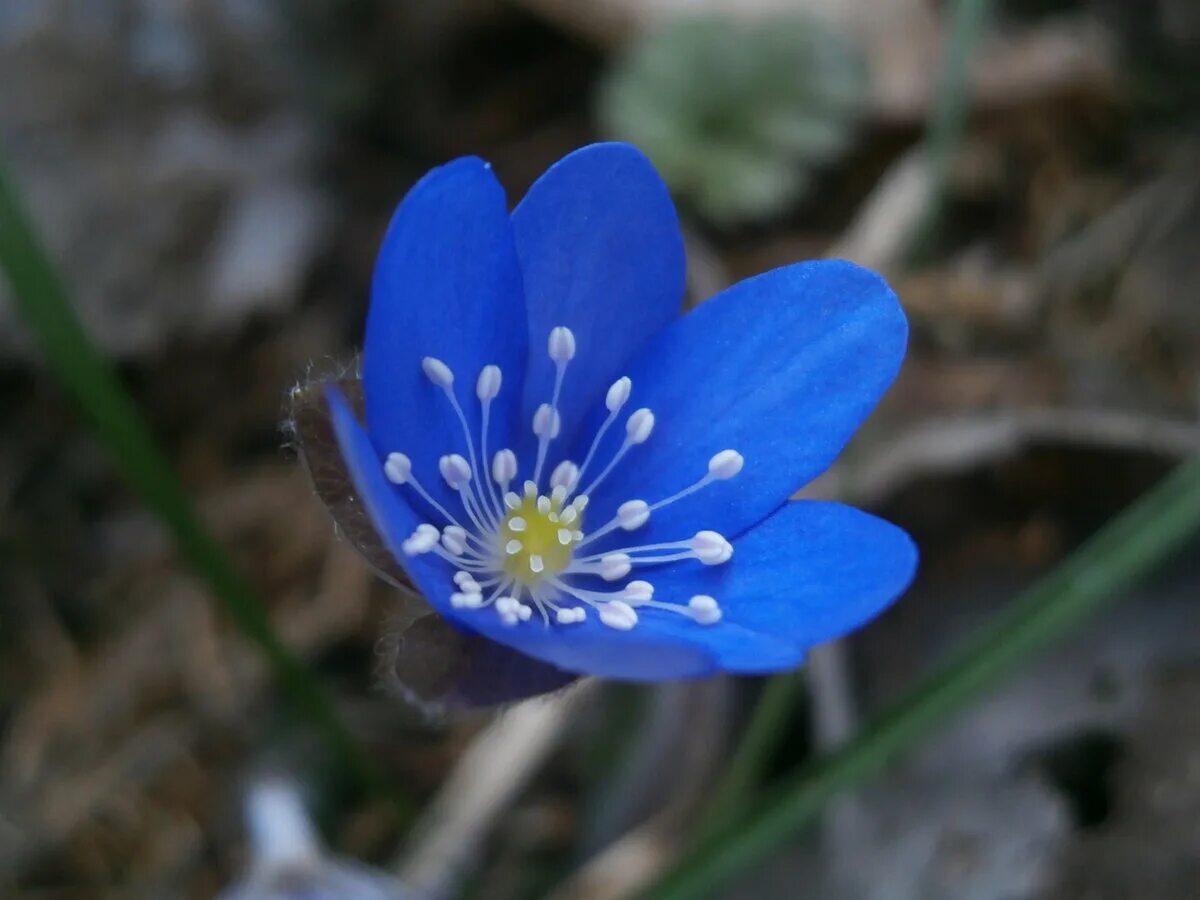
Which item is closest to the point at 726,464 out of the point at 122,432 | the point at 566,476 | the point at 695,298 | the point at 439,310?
the point at 566,476

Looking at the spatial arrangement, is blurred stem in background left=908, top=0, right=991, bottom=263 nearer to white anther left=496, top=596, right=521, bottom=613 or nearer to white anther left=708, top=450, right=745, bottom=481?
white anther left=708, top=450, right=745, bottom=481

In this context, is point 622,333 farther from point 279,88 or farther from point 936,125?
point 279,88

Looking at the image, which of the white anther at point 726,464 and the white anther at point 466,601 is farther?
the white anther at point 726,464

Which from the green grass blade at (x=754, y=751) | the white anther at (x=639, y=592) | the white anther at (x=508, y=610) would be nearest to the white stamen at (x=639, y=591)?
the white anther at (x=639, y=592)

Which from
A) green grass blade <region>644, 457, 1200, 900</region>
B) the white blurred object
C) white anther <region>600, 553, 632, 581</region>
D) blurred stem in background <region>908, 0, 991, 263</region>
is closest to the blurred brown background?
blurred stem in background <region>908, 0, 991, 263</region>

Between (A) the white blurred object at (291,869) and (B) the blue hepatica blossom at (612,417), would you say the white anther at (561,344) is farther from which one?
(A) the white blurred object at (291,869)

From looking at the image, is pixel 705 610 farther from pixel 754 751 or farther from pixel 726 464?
pixel 754 751

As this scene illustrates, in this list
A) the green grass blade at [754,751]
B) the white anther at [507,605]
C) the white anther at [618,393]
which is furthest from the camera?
the green grass blade at [754,751]
